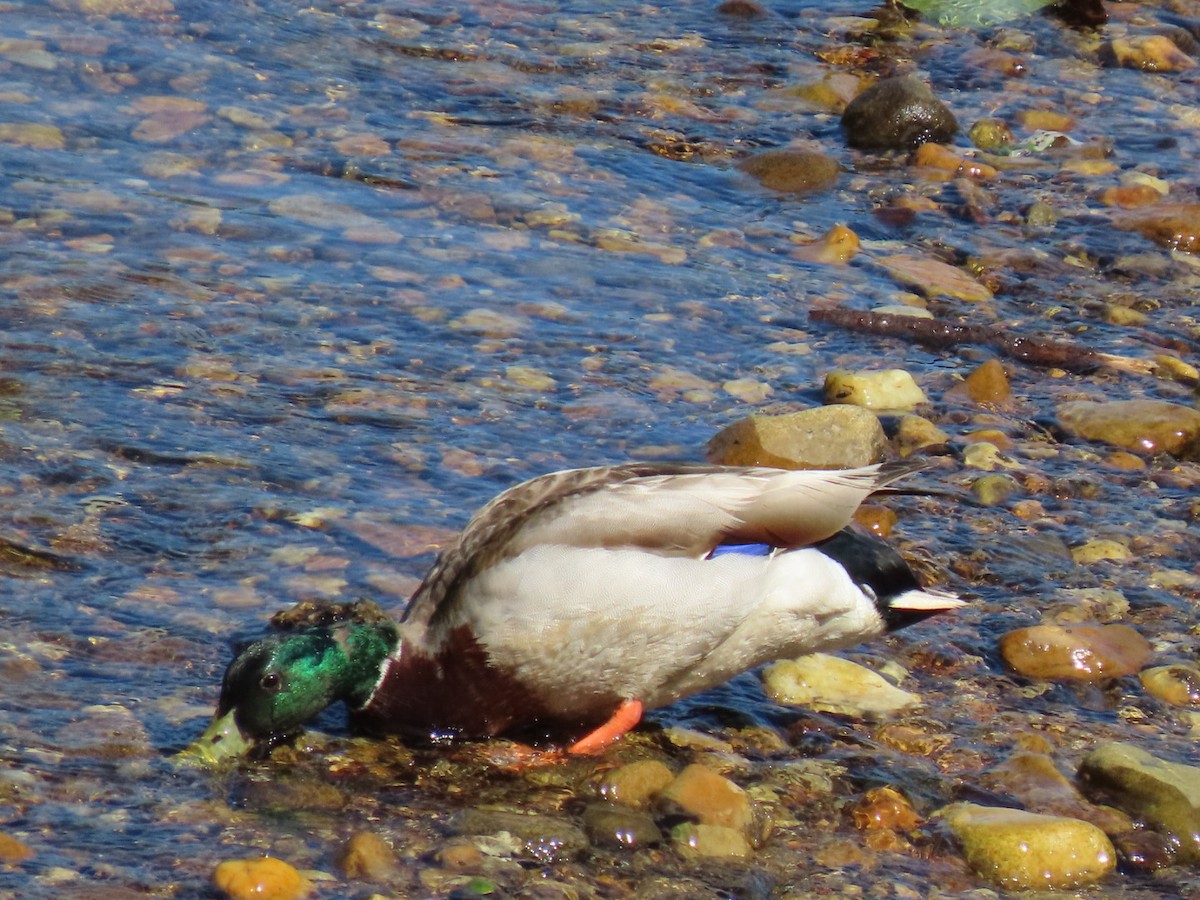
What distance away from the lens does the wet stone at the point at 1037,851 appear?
13.0 ft

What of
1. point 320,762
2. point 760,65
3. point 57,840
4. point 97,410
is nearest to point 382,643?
point 320,762

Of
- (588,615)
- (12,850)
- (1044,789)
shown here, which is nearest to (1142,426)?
(1044,789)

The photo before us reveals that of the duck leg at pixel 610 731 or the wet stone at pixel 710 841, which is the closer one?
the wet stone at pixel 710 841

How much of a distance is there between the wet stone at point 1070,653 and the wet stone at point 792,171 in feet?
13.5

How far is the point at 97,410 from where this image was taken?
570 centimetres

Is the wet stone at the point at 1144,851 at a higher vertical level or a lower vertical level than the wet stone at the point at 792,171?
lower

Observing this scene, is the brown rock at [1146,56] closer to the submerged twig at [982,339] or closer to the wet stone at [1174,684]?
the submerged twig at [982,339]

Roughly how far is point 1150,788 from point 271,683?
2047 millimetres

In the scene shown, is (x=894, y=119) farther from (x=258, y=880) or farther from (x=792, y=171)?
(x=258, y=880)

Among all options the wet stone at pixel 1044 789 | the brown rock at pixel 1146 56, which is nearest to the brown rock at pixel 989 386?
the wet stone at pixel 1044 789

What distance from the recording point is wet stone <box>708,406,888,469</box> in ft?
19.4

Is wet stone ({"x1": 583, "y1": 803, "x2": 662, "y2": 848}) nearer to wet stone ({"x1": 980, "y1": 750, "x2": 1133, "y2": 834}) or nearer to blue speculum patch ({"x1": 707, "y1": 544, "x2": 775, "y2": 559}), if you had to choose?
blue speculum patch ({"x1": 707, "y1": 544, "x2": 775, "y2": 559})

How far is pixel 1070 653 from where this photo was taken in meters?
4.88

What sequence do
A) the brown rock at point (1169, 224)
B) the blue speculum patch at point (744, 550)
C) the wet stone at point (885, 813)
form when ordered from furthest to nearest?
the brown rock at point (1169, 224) → the blue speculum patch at point (744, 550) → the wet stone at point (885, 813)
